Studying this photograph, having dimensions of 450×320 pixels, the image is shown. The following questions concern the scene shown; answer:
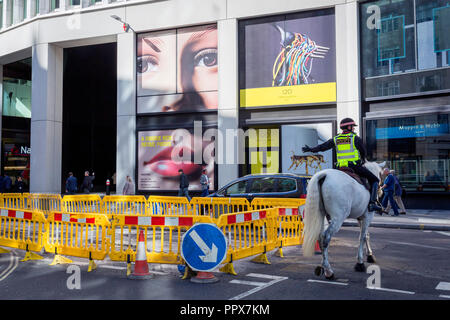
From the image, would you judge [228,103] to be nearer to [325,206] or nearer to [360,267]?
[325,206]

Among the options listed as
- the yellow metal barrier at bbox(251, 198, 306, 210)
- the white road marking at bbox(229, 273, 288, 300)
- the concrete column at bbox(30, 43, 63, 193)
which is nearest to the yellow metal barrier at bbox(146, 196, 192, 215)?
the yellow metal barrier at bbox(251, 198, 306, 210)

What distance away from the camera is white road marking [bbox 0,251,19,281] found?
6902 millimetres

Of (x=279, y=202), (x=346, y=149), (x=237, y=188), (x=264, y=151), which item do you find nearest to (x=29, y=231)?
(x=279, y=202)

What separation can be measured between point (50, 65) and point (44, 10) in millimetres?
3556

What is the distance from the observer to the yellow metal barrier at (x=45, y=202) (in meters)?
14.3

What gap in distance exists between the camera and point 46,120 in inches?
1007

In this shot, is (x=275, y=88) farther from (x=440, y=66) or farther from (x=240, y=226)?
(x=240, y=226)

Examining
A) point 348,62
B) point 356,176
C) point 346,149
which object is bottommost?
point 356,176

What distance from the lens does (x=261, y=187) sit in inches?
489

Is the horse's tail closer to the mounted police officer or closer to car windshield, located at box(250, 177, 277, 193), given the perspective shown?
the mounted police officer

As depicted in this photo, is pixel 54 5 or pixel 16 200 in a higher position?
pixel 54 5

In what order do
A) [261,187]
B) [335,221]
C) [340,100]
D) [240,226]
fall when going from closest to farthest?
1. [335,221]
2. [240,226]
3. [261,187]
4. [340,100]

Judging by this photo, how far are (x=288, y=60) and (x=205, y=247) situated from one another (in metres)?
15.9
